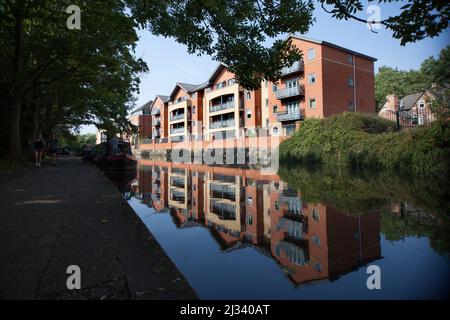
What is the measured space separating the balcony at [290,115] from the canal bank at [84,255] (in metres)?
33.9

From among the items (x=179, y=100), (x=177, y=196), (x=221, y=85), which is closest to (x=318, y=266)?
(x=177, y=196)

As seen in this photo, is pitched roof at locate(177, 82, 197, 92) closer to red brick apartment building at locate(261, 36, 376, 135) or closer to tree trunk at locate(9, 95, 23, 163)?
red brick apartment building at locate(261, 36, 376, 135)

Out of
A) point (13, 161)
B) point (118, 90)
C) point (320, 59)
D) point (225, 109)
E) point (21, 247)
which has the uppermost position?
point (320, 59)

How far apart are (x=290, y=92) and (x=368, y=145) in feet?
78.8

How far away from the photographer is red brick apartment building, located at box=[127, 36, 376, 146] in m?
36.2

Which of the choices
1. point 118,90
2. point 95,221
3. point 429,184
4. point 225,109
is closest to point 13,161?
point 118,90

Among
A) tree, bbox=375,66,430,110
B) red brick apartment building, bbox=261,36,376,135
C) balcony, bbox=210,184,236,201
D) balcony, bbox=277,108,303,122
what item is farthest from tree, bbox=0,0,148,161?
tree, bbox=375,66,430,110

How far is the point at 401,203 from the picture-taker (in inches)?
267

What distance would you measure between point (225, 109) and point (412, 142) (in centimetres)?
3814

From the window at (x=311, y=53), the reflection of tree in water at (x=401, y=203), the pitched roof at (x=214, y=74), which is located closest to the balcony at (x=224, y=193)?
the reflection of tree in water at (x=401, y=203)

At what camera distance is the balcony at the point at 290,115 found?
124 feet
